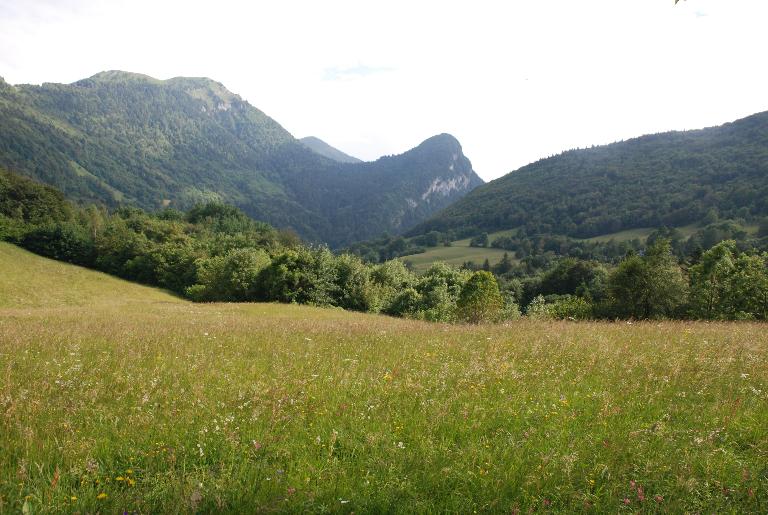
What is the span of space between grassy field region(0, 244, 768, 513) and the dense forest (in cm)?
1770

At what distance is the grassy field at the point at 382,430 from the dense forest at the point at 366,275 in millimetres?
17700

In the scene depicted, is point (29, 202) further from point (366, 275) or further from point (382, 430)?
point (382, 430)

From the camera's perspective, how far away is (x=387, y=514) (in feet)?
11.8

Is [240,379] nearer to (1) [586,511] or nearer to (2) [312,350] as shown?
(2) [312,350]

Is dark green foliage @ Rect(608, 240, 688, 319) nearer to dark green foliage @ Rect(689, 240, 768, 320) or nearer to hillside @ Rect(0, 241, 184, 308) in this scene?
dark green foliage @ Rect(689, 240, 768, 320)

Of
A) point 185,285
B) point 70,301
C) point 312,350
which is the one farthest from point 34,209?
point 312,350

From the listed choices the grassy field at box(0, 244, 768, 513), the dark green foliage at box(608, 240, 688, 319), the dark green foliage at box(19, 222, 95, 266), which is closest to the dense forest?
the dark green foliage at box(608, 240, 688, 319)

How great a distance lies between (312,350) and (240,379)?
2.75 metres

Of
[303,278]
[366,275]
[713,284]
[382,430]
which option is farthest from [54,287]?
[713,284]

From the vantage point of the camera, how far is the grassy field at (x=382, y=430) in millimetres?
3762

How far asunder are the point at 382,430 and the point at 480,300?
3845 centimetres

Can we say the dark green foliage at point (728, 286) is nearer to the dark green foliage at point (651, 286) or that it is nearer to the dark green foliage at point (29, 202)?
the dark green foliage at point (651, 286)

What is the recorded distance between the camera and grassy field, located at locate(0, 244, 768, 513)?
376 cm

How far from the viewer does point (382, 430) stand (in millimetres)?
5086
